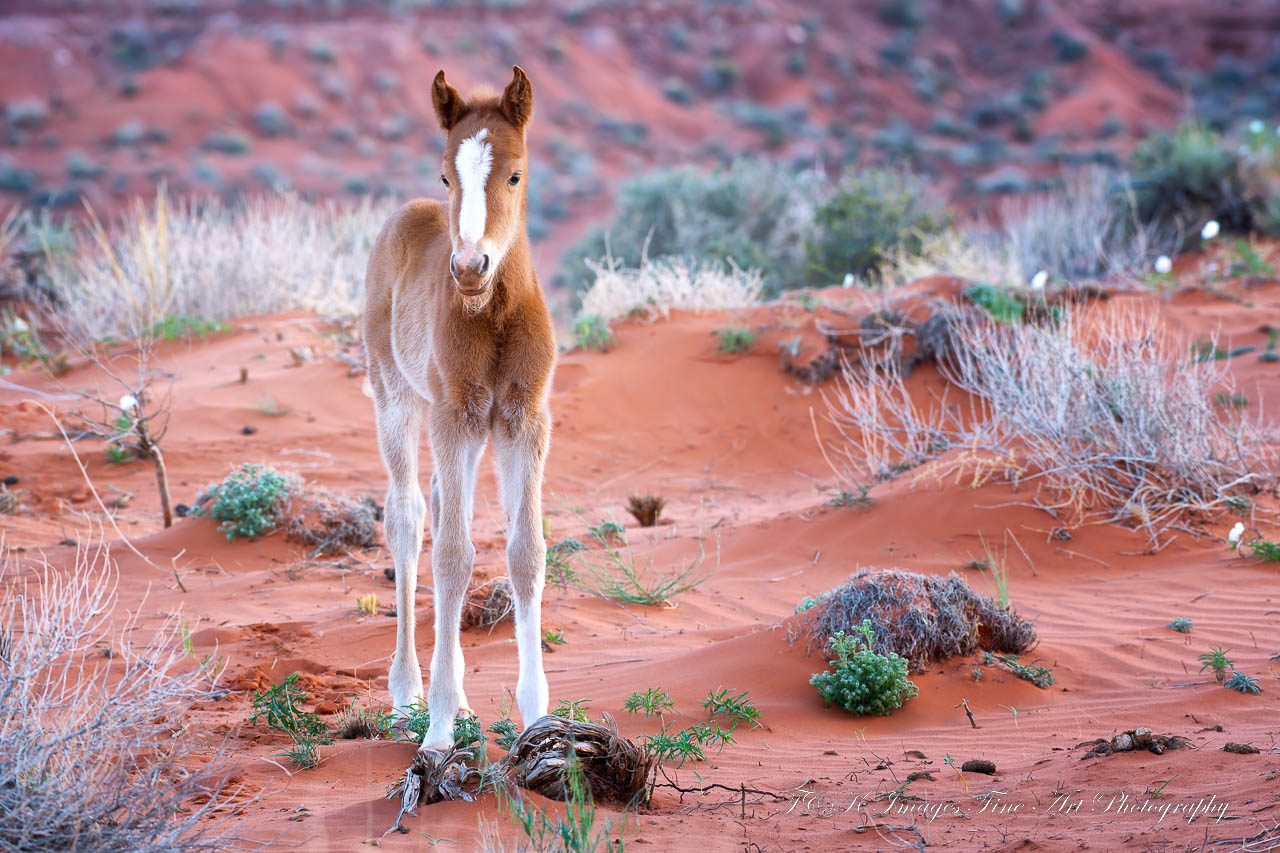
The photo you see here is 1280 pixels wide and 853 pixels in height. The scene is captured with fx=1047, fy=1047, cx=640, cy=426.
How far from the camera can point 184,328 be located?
45.1ft

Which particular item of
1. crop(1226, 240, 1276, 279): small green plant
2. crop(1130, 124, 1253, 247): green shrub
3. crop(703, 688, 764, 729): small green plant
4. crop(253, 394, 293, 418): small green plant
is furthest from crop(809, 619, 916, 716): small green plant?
crop(1130, 124, 1253, 247): green shrub

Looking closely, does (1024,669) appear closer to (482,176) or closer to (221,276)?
(482,176)

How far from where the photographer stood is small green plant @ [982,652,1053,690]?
5.65 m

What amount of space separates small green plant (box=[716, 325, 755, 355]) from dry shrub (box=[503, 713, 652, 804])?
30.7 ft

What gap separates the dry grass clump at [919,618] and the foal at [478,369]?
6.04ft

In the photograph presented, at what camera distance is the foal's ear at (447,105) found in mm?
4715

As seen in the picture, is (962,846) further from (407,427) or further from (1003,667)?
(407,427)

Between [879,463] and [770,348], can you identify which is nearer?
[879,463]

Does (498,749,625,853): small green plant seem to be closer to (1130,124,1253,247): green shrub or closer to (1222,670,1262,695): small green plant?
(1222,670,1262,695): small green plant

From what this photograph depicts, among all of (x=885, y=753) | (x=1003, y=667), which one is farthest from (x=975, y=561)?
(x=885, y=753)

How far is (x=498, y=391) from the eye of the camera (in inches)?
197

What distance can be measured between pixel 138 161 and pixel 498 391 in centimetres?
3815

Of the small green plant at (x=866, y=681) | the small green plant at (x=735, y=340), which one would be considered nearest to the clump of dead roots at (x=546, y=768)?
the small green plant at (x=866, y=681)

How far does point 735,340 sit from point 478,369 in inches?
341
